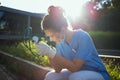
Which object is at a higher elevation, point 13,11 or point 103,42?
point 13,11

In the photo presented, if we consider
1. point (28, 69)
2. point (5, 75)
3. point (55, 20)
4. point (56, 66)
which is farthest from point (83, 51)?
point (5, 75)

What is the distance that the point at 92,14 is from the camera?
39.3 metres

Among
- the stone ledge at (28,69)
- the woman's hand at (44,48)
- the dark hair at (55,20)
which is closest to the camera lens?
the dark hair at (55,20)

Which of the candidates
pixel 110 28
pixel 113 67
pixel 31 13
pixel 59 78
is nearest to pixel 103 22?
pixel 110 28

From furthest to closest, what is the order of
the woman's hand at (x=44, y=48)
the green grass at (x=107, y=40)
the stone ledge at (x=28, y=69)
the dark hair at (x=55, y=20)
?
the green grass at (x=107, y=40) < the stone ledge at (x=28, y=69) < the woman's hand at (x=44, y=48) < the dark hair at (x=55, y=20)

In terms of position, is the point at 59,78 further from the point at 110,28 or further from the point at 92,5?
the point at 92,5

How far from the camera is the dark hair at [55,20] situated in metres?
3.91

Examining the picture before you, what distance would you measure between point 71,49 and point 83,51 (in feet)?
0.70

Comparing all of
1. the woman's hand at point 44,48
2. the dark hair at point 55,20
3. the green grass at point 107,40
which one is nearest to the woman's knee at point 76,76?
the woman's hand at point 44,48

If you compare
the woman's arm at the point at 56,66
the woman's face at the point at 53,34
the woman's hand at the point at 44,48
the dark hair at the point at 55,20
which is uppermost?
the dark hair at the point at 55,20

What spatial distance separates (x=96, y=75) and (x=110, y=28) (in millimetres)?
32443

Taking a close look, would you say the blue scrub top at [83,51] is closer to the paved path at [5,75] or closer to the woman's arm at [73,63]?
the woman's arm at [73,63]

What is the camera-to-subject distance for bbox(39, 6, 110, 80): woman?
394 cm

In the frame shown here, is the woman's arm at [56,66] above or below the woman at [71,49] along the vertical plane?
below
